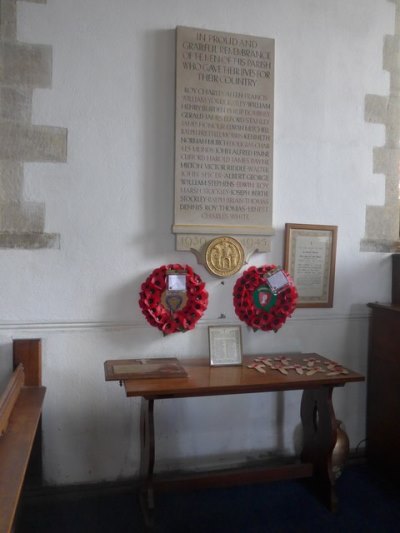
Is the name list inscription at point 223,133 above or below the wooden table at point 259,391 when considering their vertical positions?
above

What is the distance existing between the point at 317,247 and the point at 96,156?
52.6 inches

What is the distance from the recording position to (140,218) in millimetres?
2395

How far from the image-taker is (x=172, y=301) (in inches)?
93.4

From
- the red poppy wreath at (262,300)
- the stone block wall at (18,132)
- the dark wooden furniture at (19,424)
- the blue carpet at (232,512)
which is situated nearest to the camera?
the dark wooden furniture at (19,424)

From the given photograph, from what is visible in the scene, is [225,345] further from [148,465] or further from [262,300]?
[148,465]

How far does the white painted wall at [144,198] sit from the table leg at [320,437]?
17 centimetres

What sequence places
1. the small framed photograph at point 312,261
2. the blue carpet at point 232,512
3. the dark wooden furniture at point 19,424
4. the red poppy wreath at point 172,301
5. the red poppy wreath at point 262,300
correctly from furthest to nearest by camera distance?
the small framed photograph at point 312,261 < the red poppy wreath at point 262,300 < the red poppy wreath at point 172,301 < the blue carpet at point 232,512 < the dark wooden furniture at point 19,424

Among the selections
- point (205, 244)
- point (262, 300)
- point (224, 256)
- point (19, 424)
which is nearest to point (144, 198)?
point (205, 244)

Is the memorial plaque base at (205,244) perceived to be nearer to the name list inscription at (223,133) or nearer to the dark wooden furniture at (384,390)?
the name list inscription at (223,133)

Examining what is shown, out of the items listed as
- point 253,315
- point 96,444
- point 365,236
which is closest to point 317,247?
point 365,236

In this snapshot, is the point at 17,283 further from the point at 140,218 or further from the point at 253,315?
the point at 253,315

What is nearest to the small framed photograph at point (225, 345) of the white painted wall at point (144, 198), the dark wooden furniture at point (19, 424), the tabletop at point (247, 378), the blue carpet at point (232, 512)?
the tabletop at point (247, 378)

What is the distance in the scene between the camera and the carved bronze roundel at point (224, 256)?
96.5 inches

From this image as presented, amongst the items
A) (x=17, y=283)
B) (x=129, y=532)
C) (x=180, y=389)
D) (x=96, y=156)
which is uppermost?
(x=96, y=156)
